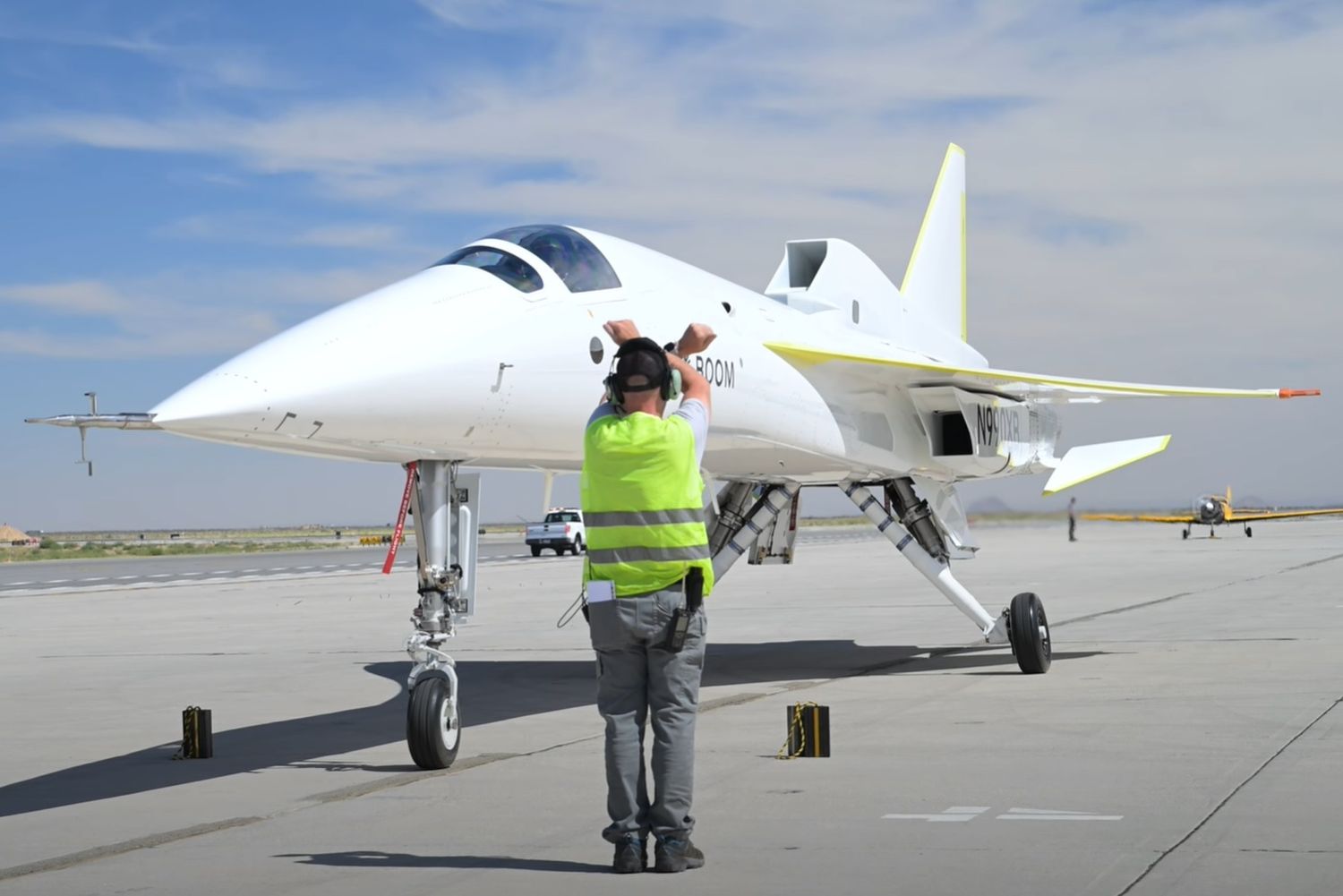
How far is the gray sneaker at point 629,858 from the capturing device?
20.0 ft

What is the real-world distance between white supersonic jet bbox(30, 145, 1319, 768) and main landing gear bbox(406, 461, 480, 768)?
14 mm

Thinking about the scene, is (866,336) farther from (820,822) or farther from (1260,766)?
(820,822)

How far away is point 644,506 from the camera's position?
6.43m

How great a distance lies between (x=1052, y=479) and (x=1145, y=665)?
3173 millimetres

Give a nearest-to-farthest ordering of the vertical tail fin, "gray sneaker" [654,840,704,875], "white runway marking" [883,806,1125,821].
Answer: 1. "gray sneaker" [654,840,704,875]
2. "white runway marking" [883,806,1125,821]
3. the vertical tail fin

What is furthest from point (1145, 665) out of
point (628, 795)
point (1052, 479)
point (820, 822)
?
point (628, 795)

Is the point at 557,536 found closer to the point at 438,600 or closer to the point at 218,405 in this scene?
the point at 438,600

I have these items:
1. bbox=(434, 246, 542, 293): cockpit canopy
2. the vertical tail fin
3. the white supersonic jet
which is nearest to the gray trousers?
the white supersonic jet

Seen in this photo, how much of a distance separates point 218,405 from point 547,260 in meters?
2.90

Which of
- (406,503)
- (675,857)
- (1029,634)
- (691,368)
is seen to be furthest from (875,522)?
(675,857)

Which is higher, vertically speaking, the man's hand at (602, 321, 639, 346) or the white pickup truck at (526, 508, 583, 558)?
the man's hand at (602, 321, 639, 346)

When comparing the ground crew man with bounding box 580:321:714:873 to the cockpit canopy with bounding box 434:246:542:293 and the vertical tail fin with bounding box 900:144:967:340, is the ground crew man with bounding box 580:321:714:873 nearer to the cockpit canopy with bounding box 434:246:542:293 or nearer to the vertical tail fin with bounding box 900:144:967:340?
the cockpit canopy with bounding box 434:246:542:293

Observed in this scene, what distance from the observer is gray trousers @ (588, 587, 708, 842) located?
6230mm

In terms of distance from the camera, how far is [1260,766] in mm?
8281
